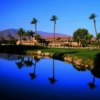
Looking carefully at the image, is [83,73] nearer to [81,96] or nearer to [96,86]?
[96,86]

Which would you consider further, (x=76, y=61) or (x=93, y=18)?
(x=93, y=18)

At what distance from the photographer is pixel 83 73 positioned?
43.1m

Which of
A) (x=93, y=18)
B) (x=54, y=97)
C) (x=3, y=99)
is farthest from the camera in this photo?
(x=93, y=18)

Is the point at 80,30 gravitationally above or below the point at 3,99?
above

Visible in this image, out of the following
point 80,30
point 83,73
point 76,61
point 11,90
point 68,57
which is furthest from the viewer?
point 80,30

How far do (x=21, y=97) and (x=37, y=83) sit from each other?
8952mm

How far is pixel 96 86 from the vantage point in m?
32.0

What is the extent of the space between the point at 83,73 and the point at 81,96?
56.7ft

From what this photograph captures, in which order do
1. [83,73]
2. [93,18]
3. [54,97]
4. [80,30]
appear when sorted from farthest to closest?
[80,30] < [93,18] < [83,73] < [54,97]

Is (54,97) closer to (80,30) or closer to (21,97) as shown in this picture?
(21,97)

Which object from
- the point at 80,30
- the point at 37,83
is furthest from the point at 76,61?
the point at 80,30

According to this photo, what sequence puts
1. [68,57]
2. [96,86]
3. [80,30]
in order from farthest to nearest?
[80,30], [68,57], [96,86]

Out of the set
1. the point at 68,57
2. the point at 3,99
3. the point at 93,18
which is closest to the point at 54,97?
the point at 3,99

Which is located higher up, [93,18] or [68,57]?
[93,18]
